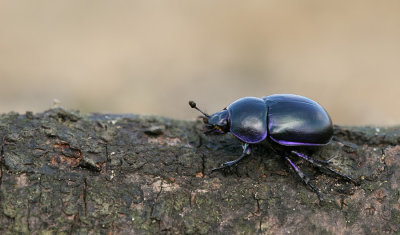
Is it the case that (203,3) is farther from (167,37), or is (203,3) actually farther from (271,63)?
(271,63)

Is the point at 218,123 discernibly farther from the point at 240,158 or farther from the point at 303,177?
the point at 303,177

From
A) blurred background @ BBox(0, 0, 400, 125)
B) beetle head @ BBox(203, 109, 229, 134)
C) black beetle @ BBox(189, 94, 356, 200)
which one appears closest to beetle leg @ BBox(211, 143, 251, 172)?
black beetle @ BBox(189, 94, 356, 200)

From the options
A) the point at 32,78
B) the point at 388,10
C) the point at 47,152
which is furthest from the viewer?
the point at 388,10

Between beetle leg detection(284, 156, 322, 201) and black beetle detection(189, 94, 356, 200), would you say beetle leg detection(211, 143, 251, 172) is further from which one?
beetle leg detection(284, 156, 322, 201)

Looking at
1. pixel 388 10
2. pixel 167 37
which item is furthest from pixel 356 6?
pixel 167 37

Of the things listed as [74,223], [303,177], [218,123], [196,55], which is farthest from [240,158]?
[196,55]

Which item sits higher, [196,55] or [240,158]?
[196,55]
